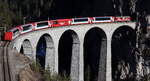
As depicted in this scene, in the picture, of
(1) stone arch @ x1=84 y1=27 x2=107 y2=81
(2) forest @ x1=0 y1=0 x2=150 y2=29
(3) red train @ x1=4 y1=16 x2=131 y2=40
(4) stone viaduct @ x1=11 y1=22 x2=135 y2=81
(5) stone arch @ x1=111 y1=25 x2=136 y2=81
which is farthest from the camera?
(2) forest @ x1=0 y1=0 x2=150 y2=29

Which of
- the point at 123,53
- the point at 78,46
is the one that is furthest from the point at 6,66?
the point at 123,53

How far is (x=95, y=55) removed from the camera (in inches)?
2211

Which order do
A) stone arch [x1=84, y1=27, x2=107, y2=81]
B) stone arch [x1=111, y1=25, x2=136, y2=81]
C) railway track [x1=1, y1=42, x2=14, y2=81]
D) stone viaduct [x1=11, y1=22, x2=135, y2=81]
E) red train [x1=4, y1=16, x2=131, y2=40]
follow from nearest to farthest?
railway track [x1=1, y1=42, x2=14, y2=81] < red train [x1=4, y1=16, x2=131, y2=40] < stone viaduct [x1=11, y1=22, x2=135, y2=81] < stone arch [x1=84, y1=27, x2=107, y2=81] < stone arch [x1=111, y1=25, x2=136, y2=81]

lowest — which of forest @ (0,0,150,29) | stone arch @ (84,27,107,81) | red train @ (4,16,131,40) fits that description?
stone arch @ (84,27,107,81)

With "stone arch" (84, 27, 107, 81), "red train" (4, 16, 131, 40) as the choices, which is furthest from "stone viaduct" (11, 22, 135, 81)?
"red train" (4, 16, 131, 40)

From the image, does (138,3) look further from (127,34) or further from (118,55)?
(118,55)

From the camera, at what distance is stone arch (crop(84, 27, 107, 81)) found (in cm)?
4558

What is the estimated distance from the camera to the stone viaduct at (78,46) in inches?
1326

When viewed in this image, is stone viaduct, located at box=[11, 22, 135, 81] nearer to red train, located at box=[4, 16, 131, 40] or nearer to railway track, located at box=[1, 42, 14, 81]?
red train, located at box=[4, 16, 131, 40]

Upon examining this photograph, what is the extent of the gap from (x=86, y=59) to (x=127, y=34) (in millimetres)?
13734

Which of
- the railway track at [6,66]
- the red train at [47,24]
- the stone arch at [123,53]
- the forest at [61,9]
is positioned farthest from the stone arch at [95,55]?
the railway track at [6,66]

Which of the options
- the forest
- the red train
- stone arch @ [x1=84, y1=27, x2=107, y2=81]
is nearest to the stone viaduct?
stone arch @ [x1=84, y1=27, x2=107, y2=81]

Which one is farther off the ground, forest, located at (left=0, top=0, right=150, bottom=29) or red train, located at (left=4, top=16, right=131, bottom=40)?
forest, located at (left=0, top=0, right=150, bottom=29)

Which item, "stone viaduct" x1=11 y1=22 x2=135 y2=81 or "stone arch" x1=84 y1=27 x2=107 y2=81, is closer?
"stone viaduct" x1=11 y1=22 x2=135 y2=81
